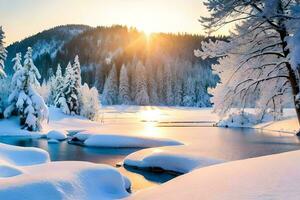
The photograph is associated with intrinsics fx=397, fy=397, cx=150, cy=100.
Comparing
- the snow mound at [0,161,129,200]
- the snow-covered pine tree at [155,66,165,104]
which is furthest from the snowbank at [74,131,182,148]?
the snow-covered pine tree at [155,66,165,104]

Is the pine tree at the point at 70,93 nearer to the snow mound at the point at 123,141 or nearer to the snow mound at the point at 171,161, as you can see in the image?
the snow mound at the point at 123,141

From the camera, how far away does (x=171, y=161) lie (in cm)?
1927

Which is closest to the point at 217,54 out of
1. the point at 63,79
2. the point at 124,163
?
the point at 124,163

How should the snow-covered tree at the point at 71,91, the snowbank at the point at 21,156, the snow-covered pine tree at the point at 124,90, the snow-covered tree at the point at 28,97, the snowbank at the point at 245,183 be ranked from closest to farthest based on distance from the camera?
1. the snowbank at the point at 245,183
2. the snowbank at the point at 21,156
3. the snow-covered tree at the point at 28,97
4. the snow-covered tree at the point at 71,91
5. the snow-covered pine tree at the point at 124,90

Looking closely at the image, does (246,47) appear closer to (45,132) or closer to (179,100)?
(45,132)

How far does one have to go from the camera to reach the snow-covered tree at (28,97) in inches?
1687

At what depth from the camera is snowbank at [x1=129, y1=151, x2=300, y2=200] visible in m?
6.05

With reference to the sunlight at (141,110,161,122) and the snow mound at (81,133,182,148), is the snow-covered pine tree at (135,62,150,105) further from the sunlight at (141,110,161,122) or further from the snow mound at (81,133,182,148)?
the snow mound at (81,133,182,148)

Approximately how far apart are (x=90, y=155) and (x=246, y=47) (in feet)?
54.6

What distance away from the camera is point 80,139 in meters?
36.6

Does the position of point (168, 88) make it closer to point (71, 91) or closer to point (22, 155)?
point (71, 91)

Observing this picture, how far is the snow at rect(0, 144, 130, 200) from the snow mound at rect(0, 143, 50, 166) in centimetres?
366

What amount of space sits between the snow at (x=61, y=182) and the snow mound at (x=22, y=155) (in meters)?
3.66

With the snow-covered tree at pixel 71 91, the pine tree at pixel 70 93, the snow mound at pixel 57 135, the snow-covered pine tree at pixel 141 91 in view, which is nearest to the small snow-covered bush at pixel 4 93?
the snow mound at pixel 57 135
